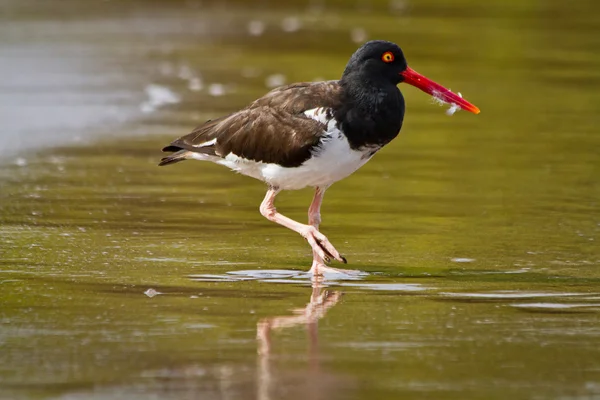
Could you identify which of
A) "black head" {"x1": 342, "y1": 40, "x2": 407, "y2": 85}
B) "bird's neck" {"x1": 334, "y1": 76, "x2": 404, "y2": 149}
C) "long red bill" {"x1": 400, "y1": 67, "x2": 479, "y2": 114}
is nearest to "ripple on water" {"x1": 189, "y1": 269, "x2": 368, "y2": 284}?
"bird's neck" {"x1": 334, "y1": 76, "x2": 404, "y2": 149}

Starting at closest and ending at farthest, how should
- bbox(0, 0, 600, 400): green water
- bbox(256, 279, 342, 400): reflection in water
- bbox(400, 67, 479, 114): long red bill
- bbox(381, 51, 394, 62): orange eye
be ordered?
1. bbox(256, 279, 342, 400): reflection in water
2. bbox(0, 0, 600, 400): green water
3. bbox(381, 51, 394, 62): orange eye
4. bbox(400, 67, 479, 114): long red bill

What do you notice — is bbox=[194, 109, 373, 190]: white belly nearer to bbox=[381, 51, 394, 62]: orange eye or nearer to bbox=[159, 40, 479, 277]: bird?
bbox=[159, 40, 479, 277]: bird

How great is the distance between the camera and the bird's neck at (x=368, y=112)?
25.9ft

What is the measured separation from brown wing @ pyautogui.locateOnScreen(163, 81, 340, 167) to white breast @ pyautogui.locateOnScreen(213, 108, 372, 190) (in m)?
0.04

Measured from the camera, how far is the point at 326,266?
26.4 feet

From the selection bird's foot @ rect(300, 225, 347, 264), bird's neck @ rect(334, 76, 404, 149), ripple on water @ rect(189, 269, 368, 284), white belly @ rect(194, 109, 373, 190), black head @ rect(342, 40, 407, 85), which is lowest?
ripple on water @ rect(189, 269, 368, 284)

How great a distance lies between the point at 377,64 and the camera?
27.0 ft

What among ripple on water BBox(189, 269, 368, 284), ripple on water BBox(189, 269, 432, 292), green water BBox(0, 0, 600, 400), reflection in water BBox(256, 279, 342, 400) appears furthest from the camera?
ripple on water BBox(189, 269, 368, 284)

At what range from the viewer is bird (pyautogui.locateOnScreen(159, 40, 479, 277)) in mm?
7902

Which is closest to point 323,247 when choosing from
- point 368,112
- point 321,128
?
point 321,128

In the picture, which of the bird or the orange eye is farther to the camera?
the orange eye

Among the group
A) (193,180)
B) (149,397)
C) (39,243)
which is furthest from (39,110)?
(149,397)

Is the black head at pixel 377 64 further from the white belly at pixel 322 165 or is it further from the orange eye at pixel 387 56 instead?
the white belly at pixel 322 165

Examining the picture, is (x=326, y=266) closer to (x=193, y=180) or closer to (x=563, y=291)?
(x=563, y=291)
